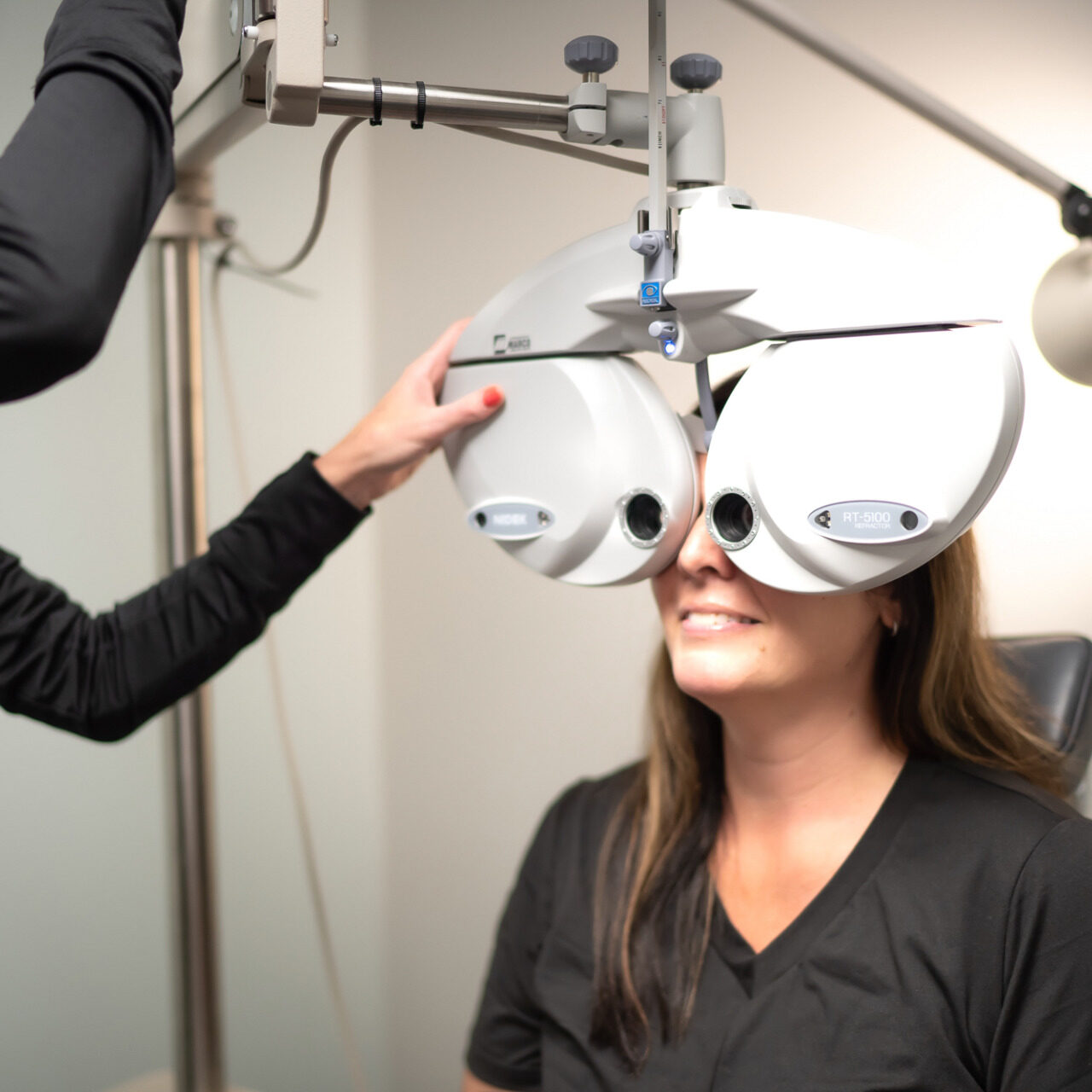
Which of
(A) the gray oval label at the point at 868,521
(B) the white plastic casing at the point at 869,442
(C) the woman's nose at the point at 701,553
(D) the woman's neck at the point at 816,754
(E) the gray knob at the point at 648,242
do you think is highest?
(E) the gray knob at the point at 648,242

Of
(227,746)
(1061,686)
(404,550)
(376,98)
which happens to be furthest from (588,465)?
(227,746)

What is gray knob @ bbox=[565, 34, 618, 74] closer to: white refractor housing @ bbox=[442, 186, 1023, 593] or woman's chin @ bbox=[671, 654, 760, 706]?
white refractor housing @ bbox=[442, 186, 1023, 593]

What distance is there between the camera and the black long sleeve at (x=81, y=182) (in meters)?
0.69

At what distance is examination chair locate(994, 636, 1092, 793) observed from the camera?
1130 millimetres

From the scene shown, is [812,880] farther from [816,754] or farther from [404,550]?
[404,550]

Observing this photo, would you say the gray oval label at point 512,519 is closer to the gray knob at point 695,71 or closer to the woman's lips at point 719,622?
the woman's lips at point 719,622

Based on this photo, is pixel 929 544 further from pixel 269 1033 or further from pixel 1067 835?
pixel 269 1033

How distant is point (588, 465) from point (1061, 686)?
56 centimetres

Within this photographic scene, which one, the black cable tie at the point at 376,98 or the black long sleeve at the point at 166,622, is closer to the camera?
the black cable tie at the point at 376,98

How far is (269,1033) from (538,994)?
1014 mm

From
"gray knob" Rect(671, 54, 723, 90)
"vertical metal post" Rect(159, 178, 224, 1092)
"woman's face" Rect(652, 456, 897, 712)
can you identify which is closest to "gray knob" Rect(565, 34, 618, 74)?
"gray knob" Rect(671, 54, 723, 90)

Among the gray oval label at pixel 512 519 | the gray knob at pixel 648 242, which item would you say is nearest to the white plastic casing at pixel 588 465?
the gray oval label at pixel 512 519

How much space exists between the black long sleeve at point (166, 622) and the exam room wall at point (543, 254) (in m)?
0.61

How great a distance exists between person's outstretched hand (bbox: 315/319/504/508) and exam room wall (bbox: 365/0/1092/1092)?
21.8 inches
